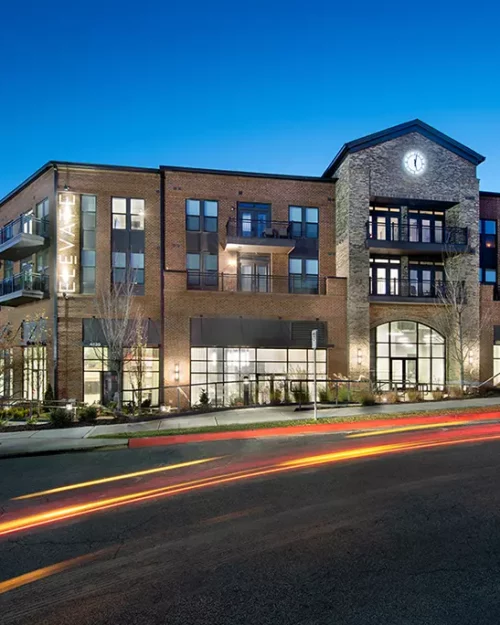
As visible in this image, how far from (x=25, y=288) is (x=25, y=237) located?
116 inches

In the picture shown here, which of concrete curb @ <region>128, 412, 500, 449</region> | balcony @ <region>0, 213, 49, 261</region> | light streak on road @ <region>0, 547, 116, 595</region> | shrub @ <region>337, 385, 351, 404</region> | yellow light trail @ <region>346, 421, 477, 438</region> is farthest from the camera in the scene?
balcony @ <region>0, 213, 49, 261</region>

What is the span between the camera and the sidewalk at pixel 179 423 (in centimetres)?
1163

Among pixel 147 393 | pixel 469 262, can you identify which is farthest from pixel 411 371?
pixel 147 393

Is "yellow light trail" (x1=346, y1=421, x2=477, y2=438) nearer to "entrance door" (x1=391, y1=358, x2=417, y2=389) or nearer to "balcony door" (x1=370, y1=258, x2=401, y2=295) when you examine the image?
"entrance door" (x1=391, y1=358, x2=417, y2=389)

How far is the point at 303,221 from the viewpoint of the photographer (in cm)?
2558

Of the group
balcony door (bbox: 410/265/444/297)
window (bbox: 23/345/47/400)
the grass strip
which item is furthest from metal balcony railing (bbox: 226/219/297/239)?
the grass strip

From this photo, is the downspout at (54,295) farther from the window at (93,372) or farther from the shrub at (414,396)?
the shrub at (414,396)

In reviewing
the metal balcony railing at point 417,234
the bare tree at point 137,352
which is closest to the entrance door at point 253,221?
the metal balcony railing at point 417,234

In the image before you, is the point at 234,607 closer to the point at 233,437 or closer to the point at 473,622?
the point at 473,622

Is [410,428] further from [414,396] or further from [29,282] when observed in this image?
[29,282]

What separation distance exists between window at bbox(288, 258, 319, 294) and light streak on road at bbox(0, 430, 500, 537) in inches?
582

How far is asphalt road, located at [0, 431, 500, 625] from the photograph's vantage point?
402cm

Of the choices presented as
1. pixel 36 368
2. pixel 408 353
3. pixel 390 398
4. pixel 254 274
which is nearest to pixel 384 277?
pixel 408 353

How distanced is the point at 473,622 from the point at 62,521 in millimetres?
5402
